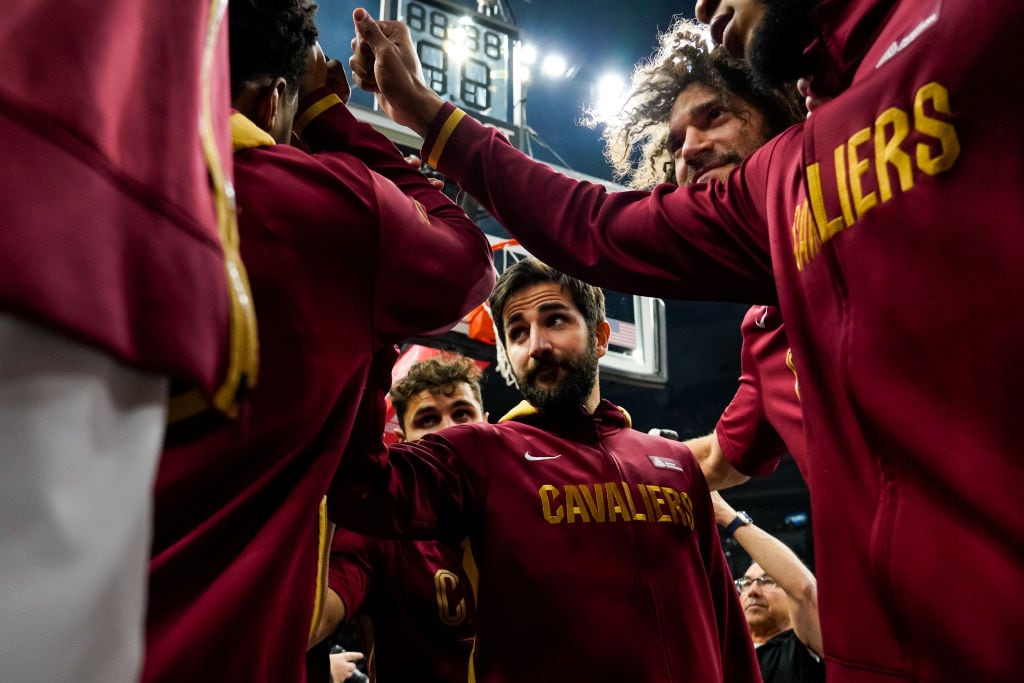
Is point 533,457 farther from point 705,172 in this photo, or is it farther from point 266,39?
point 266,39

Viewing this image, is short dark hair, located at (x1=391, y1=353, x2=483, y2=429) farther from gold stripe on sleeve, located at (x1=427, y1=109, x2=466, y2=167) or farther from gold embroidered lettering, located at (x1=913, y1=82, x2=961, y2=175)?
gold embroidered lettering, located at (x1=913, y1=82, x2=961, y2=175)

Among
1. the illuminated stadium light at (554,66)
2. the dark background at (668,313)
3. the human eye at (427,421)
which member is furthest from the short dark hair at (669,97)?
the illuminated stadium light at (554,66)

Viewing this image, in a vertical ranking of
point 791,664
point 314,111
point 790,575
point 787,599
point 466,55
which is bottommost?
point 791,664

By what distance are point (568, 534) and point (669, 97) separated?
5.20 feet

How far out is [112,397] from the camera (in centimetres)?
52

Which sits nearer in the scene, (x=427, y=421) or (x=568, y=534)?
(x=568, y=534)

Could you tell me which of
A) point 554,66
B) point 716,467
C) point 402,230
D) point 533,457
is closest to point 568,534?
point 533,457

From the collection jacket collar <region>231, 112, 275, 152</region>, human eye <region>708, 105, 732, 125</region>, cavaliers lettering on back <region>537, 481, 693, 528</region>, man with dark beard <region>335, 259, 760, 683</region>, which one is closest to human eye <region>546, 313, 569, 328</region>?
man with dark beard <region>335, 259, 760, 683</region>

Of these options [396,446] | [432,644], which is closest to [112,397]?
[396,446]

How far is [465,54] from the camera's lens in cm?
763

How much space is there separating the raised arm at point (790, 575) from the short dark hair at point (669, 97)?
1.45 m

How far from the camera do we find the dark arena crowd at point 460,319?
0.51 metres

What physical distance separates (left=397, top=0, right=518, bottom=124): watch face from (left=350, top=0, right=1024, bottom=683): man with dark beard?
21.4 feet

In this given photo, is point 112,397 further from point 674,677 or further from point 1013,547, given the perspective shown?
point 674,677
